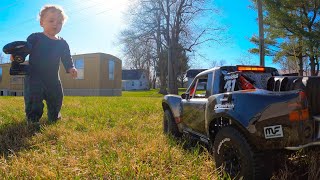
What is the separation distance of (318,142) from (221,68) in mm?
1467

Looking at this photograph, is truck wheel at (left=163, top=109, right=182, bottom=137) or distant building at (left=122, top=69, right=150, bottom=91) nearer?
truck wheel at (left=163, top=109, right=182, bottom=137)

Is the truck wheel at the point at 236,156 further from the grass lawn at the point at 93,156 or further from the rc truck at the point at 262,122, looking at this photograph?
the grass lawn at the point at 93,156

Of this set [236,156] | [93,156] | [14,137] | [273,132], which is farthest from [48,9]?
[273,132]

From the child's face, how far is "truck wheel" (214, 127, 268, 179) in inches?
139

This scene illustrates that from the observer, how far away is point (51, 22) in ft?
16.9

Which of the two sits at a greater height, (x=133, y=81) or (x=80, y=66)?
(x=80, y=66)

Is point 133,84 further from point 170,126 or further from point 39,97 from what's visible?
point 170,126

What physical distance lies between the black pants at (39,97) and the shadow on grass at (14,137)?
261 mm

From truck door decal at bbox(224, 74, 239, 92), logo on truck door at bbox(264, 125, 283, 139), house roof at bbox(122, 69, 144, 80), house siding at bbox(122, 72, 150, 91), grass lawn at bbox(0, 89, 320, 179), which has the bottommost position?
grass lawn at bbox(0, 89, 320, 179)

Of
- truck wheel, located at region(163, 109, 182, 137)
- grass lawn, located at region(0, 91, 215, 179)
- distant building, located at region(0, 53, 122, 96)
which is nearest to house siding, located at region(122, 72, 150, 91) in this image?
distant building, located at region(0, 53, 122, 96)

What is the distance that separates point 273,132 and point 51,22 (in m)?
4.04

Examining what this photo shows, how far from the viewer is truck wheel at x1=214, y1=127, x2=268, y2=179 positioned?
100 inches

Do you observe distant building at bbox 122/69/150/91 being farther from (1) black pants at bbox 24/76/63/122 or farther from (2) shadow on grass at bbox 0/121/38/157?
(2) shadow on grass at bbox 0/121/38/157

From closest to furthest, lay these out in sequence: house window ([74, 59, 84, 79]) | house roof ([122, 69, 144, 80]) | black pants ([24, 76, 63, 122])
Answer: black pants ([24, 76, 63, 122]) → house window ([74, 59, 84, 79]) → house roof ([122, 69, 144, 80])
